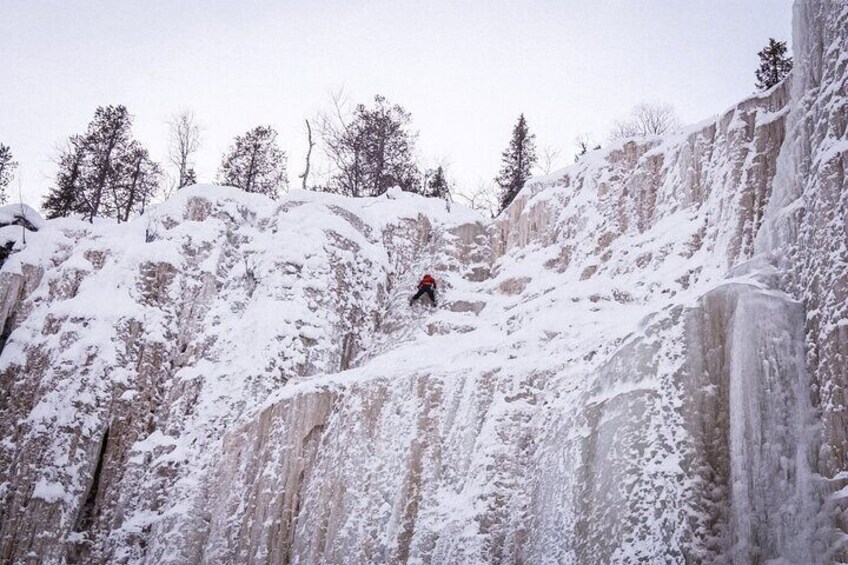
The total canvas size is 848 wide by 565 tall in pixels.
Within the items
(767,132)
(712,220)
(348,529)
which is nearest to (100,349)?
(348,529)

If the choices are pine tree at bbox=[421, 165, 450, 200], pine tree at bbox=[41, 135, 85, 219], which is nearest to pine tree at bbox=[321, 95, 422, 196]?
pine tree at bbox=[421, 165, 450, 200]

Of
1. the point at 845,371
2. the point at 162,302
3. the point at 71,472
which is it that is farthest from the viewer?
the point at 162,302

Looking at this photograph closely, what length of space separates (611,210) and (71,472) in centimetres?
1550

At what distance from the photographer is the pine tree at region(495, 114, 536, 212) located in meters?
34.4

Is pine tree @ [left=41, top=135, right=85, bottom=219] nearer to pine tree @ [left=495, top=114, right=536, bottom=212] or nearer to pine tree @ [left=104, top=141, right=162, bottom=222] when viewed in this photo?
pine tree @ [left=104, top=141, right=162, bottom=222]

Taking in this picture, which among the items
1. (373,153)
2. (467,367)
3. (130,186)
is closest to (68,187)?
(130,186)

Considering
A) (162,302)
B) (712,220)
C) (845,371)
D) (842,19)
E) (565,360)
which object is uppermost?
(842,19)

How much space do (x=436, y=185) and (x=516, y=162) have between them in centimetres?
524

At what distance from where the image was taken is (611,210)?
61.4 feet

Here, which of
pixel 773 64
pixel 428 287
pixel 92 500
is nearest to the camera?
pixel 92 500

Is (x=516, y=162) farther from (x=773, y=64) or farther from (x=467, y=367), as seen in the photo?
(x=467, y=367)

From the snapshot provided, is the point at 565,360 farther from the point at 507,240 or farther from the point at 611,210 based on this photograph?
the point at 507,240

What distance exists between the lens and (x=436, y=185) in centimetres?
3288

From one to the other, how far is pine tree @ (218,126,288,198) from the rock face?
1016 centimetres
